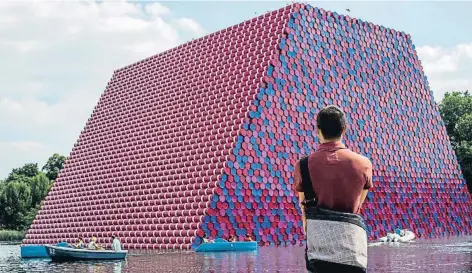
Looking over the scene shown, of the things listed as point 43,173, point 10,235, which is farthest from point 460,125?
point 43,173

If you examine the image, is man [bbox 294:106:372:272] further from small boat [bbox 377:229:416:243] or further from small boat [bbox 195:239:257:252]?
small boat [bbox 377:229:416:243]

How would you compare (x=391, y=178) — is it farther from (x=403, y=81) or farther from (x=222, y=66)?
(x=222, y=66)

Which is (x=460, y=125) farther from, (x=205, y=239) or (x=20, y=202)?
(x=20, y=202)

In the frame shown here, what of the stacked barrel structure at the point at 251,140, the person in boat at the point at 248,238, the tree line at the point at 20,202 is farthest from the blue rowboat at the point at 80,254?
the tree line at the point at 20,202

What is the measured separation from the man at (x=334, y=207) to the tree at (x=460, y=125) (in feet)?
165

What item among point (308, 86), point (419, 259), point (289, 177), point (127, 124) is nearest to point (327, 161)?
point (419, 259)

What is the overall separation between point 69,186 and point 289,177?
15921 millimetres

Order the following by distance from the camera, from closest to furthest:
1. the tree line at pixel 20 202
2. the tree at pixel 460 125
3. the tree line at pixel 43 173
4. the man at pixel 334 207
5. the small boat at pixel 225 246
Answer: the man at pixel 334 207, the small boat at pixel 225 246, the tree at pixel 460 125, the tree line at pixel 43 173, the tree line at pixel 20 202

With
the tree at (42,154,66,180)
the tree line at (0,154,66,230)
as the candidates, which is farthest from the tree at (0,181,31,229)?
the tree at (42,154,66,180)

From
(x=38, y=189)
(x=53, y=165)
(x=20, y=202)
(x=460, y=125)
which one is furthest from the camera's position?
(x=53, y=165)

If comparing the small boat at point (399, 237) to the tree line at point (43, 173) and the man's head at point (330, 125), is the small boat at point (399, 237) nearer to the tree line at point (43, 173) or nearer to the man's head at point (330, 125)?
the tree line at point (43, 173)

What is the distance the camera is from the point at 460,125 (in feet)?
181

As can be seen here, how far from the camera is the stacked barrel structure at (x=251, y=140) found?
3203 cm

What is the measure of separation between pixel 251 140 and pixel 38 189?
167 ft
